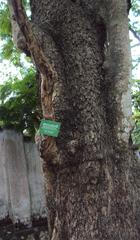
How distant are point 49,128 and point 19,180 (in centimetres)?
138

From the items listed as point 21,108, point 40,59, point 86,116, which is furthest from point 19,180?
point 40,59

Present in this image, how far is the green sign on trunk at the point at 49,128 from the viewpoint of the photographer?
2.92 m

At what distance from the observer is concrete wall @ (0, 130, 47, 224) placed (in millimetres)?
3971

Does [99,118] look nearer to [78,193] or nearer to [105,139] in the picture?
[105,139]

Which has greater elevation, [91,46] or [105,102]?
[91,46]

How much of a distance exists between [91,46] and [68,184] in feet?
4.06

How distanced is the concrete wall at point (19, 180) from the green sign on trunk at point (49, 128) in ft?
4.11

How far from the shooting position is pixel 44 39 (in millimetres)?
3295

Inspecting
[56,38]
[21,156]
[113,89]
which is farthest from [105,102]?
[21,156]

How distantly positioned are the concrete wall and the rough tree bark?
0.87m

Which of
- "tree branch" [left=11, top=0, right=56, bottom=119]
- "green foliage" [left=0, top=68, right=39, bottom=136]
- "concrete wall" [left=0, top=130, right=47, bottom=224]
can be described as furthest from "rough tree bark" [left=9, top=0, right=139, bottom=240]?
"green foliage" [left=0, top=68, right=39, bottom=136]

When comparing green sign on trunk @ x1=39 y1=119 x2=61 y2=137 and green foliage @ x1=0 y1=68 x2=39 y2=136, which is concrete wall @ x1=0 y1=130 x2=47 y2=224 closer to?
green foliage @ x1=0 y1=68 x2=39 y2=136

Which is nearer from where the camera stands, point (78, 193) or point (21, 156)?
point (78, 193)

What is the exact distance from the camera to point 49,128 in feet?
9.57
